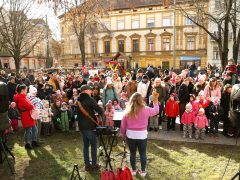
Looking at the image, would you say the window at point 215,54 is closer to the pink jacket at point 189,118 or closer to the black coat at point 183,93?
the black coat at point 183,93

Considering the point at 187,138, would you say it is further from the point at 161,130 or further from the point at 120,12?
the point at 120,12

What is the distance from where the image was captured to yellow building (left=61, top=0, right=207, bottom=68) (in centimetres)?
4128

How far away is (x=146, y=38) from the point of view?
44.4m

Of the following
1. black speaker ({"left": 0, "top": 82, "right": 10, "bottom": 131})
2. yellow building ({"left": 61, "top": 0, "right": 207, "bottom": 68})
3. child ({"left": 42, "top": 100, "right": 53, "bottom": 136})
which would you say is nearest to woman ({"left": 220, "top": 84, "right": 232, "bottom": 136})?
child ({"left": 42, "top": 100, "right": 53, "bottom": 136})

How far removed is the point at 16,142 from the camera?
309 inches

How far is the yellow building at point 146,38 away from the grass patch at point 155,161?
1330 inches

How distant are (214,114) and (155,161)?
9.20 ft

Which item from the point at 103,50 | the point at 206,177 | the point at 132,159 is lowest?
the point at 206,177

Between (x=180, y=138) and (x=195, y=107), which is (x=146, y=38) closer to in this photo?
(x=195, y=107)

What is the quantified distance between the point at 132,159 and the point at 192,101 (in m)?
3.55

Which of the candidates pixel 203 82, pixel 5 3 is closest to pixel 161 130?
pixel 203 82

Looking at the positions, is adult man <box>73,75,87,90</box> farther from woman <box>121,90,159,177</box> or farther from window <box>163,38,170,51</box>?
window <box>163,38,170,51</box>

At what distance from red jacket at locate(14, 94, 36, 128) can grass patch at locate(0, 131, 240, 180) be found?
33.2 inches

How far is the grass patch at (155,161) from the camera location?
5.54 meters
